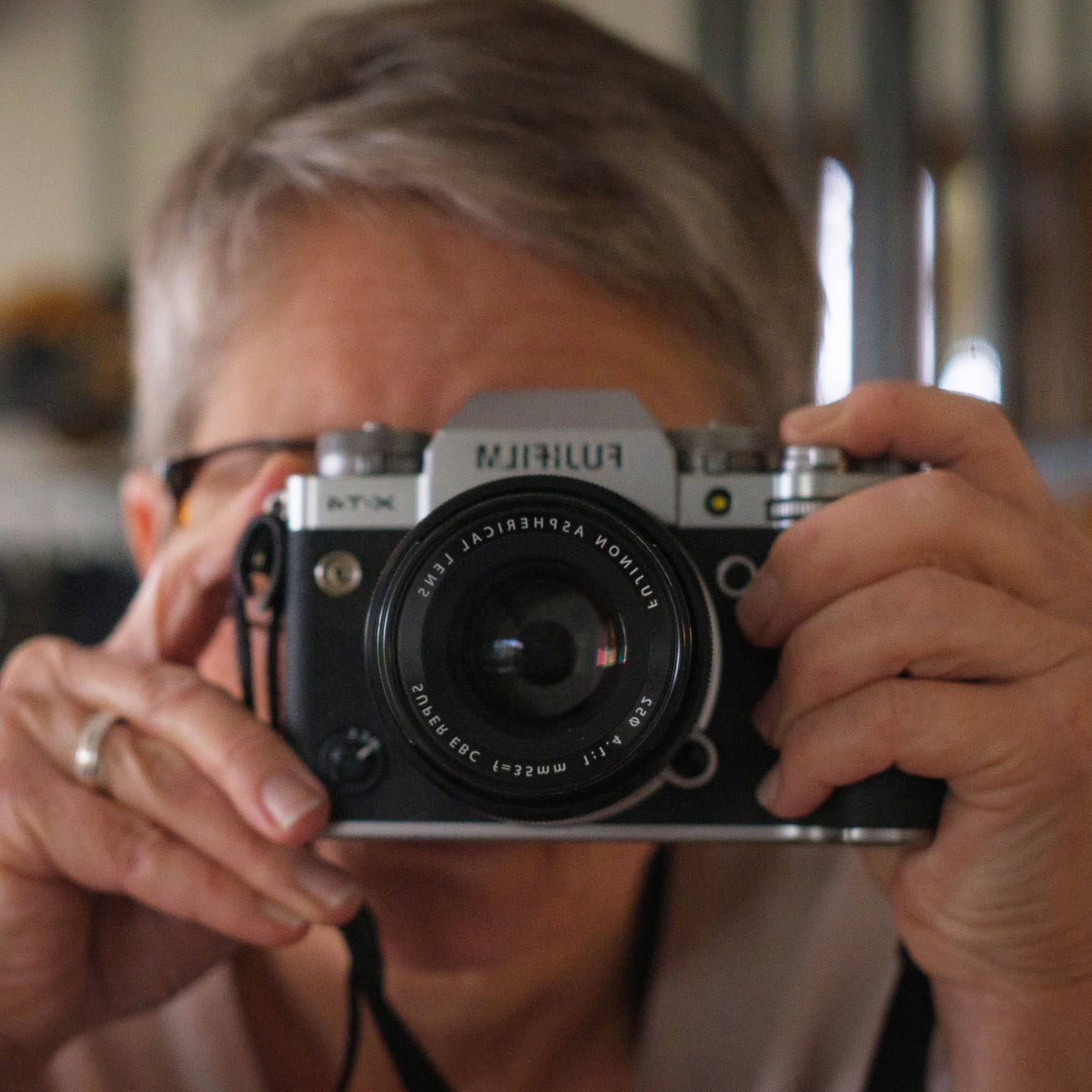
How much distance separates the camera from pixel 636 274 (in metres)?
0.80

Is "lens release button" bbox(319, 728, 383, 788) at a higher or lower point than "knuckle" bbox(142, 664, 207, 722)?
lower

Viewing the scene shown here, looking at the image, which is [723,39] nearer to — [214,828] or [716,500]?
[716,500]

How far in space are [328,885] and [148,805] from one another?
109 mm

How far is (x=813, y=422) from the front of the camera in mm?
606

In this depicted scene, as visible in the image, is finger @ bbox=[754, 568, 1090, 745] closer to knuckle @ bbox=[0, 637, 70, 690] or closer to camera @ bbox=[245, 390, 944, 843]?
camera @ bbox=[245, 390, 944, 843]

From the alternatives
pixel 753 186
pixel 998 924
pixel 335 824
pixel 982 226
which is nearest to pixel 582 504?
pixel 335 824

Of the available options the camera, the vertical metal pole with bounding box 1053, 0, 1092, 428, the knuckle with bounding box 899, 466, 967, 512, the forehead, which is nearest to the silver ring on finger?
the camera

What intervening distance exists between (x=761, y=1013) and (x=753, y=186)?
1.99 feet

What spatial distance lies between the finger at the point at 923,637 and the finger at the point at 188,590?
32cm

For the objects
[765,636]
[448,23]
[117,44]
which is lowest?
[765,636]

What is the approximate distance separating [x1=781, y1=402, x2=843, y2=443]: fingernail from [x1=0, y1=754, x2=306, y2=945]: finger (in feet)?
1.24

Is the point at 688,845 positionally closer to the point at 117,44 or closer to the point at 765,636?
the point at 765,636

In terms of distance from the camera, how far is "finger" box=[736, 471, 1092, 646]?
0.58 meters

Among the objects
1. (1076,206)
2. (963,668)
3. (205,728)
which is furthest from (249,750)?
(1076,206)
